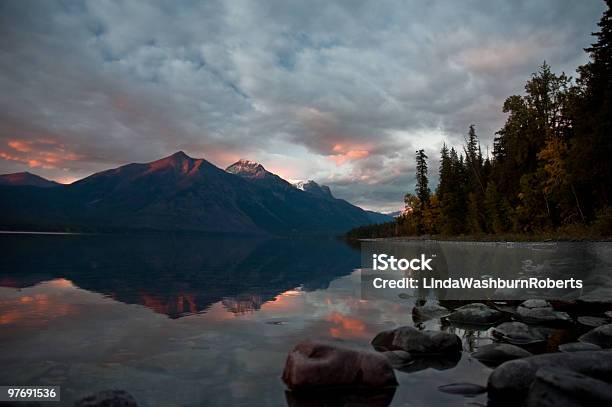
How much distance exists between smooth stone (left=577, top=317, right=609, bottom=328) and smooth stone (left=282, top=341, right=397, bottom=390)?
10.8 metres

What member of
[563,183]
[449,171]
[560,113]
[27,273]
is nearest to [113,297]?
[27,273]

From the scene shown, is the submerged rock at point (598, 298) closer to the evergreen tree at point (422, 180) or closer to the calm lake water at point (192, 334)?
the calm lake water at point (192, 334)

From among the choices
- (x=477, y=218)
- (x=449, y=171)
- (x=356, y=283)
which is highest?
(x=449, y=171)

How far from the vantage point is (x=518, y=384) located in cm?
859

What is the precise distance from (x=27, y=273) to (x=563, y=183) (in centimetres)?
5216

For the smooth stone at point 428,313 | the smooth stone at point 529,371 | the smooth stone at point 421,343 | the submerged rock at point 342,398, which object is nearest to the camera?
the submerged rock at point 342,398

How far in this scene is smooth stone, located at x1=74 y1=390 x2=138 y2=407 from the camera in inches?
283

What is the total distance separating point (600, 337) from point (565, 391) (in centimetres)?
759

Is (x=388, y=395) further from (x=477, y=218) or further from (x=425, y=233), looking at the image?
(x=425, y=233)

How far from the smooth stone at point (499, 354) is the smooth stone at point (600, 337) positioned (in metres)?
2.84

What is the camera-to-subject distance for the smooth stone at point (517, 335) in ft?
43.5

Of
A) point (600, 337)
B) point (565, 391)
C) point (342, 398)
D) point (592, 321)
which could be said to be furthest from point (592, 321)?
point (342, 398)

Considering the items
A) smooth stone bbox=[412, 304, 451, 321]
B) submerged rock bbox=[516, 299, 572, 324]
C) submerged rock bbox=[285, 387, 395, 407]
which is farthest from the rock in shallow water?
submerged rock bbox=[285, 387, 395, 407]

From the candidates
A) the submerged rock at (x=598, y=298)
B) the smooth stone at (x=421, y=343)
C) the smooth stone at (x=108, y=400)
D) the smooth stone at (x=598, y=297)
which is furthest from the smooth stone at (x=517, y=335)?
the smooth stone at (x=108, y=400)
